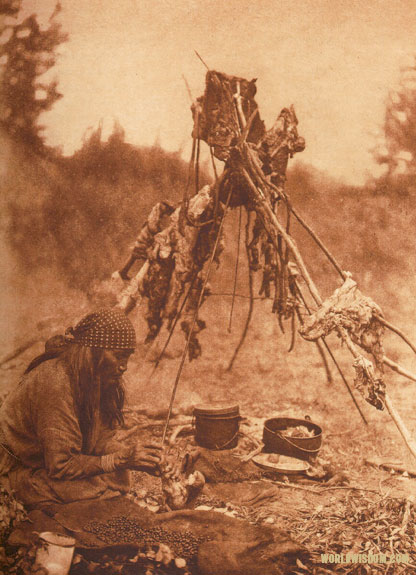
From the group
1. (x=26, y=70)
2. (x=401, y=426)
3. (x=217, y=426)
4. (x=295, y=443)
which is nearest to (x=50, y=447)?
(x=217, y=426)

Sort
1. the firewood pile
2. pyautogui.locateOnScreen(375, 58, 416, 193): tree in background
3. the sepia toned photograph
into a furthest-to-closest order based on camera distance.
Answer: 1. pyautogui.locateOnScreen(375, 58, 416, 193): tree in background
2. the sepia toned photograph
3. the firewood pile

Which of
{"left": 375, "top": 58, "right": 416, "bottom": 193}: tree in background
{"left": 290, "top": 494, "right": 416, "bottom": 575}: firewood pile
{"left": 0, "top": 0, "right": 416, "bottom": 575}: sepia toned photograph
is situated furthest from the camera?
{"left": 375, "top": 58, "right": 416, "bottom": 193}: tree in background

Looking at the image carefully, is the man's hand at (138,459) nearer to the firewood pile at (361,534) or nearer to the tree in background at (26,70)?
the firewood pile at (361,534)

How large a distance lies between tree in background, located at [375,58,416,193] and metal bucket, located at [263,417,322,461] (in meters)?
1.36

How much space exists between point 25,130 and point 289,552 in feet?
8.09

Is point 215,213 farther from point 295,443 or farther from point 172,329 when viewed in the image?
point 295,443

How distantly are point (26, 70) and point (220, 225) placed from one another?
133 centimetres

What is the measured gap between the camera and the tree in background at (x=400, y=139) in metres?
2.66

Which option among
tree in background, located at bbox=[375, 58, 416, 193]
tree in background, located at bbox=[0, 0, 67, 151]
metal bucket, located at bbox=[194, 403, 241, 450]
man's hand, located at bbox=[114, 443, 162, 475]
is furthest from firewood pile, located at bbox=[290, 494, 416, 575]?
tree in background, located at bbox=[0, 0, 67, 151]

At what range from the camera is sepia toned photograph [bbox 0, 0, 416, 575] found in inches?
101

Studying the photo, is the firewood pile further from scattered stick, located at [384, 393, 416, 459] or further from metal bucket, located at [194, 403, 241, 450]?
metal bucket, located at [194, 403, 241, 450]

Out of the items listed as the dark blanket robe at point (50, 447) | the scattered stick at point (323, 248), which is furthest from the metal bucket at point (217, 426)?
the scattered stick at point (323, 248)

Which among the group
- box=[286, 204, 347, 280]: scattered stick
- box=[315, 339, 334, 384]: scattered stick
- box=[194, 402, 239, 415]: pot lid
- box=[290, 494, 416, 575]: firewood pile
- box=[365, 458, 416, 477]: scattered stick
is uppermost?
box=[286, 204, 347, 280]: scattered stick

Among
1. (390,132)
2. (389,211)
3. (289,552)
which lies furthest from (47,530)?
(390,132)
